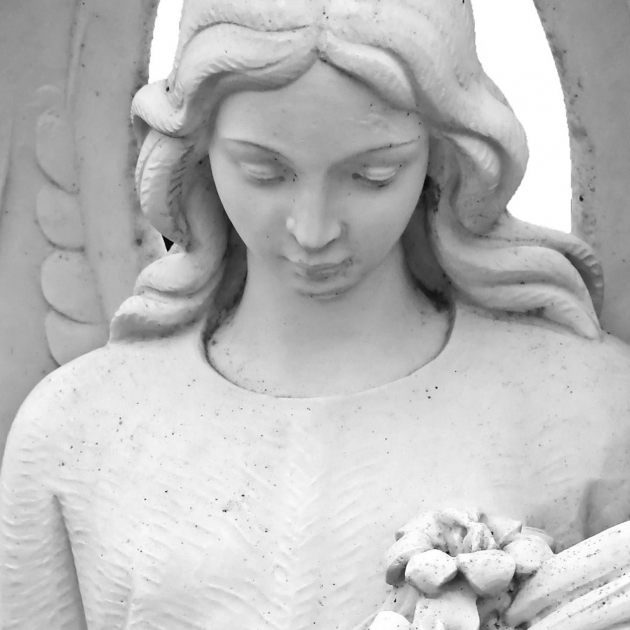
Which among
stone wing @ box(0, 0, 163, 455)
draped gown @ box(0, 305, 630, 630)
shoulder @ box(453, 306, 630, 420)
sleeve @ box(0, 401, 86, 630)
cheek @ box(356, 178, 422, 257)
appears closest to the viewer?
cheek @ box(356, 178, 422, 257)

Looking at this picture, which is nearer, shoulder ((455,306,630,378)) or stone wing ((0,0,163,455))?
shoulder ((455,306,630,378))

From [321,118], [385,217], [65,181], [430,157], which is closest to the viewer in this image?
[321,118]

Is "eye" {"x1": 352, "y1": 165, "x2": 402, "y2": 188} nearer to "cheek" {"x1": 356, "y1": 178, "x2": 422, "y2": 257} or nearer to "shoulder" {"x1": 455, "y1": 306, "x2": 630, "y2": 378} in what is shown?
"cheek" {"x1": 356, "y1": 178, "x2": 422, "y2": 257}

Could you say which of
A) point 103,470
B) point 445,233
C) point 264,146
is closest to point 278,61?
point 264,146

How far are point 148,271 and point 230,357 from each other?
215 millimetres

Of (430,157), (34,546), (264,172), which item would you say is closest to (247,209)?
(264,172)

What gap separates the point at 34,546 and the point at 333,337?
2.10 ft

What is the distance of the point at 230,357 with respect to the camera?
12.6ft

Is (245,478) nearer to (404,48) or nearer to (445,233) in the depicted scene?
(445,233)

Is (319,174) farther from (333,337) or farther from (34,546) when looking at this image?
(34,546)

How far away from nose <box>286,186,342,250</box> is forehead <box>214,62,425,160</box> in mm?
71

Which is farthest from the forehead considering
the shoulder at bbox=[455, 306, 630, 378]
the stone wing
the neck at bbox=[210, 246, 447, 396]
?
the stone wing

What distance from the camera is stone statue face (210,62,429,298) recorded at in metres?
3.39

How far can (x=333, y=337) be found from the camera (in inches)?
148
